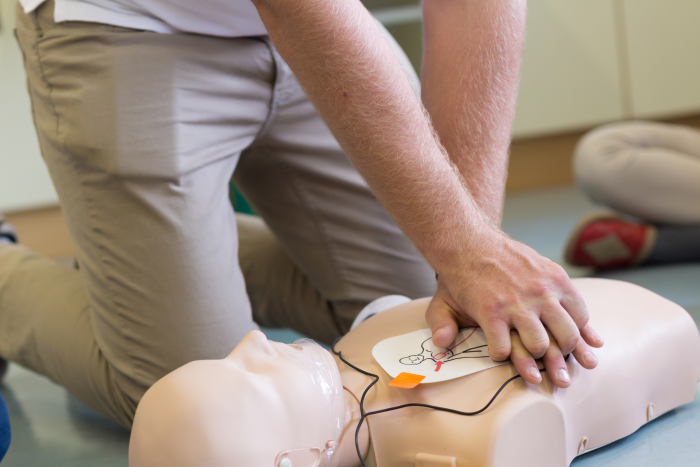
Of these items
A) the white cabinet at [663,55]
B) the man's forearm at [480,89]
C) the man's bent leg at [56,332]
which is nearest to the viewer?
the man's forearm at [480,89]

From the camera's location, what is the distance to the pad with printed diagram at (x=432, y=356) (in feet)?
2.21

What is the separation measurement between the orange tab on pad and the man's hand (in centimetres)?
5

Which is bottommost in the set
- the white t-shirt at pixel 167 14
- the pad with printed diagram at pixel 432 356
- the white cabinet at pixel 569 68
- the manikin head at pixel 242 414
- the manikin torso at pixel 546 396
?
the white cabinet at pixel 569 68

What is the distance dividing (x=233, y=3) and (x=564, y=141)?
2.38 metres

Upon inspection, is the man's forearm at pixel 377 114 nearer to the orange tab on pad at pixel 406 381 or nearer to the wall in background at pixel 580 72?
the orange tab on pad at pixel 406 381

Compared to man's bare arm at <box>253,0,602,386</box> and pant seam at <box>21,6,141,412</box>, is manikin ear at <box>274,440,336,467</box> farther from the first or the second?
pant seam at <box>21,6,141,412</box>

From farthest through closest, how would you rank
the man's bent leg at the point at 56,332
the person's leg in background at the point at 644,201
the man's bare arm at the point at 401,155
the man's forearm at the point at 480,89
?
the person's leg in background at the point at 644,201 < the man's bent leg at the point at 56,332 < the man's forearm at the point at 480,89 < the man's bare arm at the point at 401,155

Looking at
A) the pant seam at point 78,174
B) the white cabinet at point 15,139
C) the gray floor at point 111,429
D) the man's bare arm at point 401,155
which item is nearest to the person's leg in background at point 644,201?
the gray floor at point 111,429

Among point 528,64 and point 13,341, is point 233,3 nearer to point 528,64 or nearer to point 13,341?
point 13,341

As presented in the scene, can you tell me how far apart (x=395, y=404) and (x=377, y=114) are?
307mm

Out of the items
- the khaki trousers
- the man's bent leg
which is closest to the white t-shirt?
the khaki trousers

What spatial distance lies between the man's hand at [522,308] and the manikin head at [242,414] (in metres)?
0.15

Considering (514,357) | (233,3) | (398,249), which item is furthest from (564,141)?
(514,357)

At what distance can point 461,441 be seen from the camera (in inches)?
24.5
